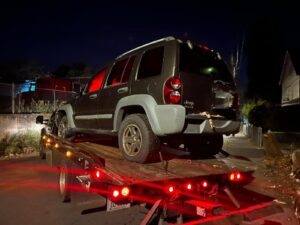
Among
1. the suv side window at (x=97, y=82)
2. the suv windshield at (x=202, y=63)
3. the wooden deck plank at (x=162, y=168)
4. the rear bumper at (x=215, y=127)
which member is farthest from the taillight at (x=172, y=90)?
the suv side window at (x=97, y=82)

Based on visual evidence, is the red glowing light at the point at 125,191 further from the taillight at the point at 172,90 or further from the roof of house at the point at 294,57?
the roof of house at the point at 294,57

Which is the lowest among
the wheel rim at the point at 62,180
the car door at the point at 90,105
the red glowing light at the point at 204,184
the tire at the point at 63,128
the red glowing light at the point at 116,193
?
the wheel rim at the point at 62,180

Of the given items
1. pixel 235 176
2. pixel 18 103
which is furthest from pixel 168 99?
pixel 18 103

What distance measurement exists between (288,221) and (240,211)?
1.73 metres

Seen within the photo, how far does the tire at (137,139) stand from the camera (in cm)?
455

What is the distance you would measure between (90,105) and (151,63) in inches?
76.8

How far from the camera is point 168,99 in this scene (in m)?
4.39

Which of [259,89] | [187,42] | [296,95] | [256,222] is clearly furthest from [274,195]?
[259,89]

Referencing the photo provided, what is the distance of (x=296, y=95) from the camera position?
26.8 meters

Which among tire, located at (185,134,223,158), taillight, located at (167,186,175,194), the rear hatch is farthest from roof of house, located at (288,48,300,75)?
taillight, located at (167,186,175,194)

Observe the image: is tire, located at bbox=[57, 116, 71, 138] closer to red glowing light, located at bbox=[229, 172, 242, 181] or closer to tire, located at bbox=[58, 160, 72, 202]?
tire, located at bbox=[58, 160, 72, 202]

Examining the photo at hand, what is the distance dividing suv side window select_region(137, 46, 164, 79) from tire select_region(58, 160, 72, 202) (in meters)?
2.32

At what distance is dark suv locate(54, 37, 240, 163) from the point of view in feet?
14.5

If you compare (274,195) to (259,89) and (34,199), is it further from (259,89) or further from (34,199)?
(259,89)
